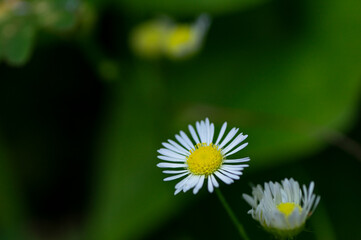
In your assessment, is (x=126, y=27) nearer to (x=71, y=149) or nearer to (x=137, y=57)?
(x=137, y=57)

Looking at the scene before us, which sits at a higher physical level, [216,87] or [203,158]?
[216,87]

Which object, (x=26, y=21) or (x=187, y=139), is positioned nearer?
(x=187, y=139)

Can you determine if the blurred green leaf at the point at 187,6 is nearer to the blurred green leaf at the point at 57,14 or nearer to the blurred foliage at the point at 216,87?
the blurred foliage at the point at 216,87

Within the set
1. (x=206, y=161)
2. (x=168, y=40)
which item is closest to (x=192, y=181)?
(x=206, y=161)

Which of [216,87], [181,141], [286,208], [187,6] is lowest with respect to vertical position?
[286,208]

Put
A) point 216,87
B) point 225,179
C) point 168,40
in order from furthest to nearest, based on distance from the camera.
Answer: point 216,87, point 168,40, point 225,179

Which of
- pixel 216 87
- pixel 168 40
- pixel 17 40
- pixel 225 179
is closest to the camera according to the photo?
pixel 225 179

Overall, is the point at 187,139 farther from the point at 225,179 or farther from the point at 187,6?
the point at 187,6
